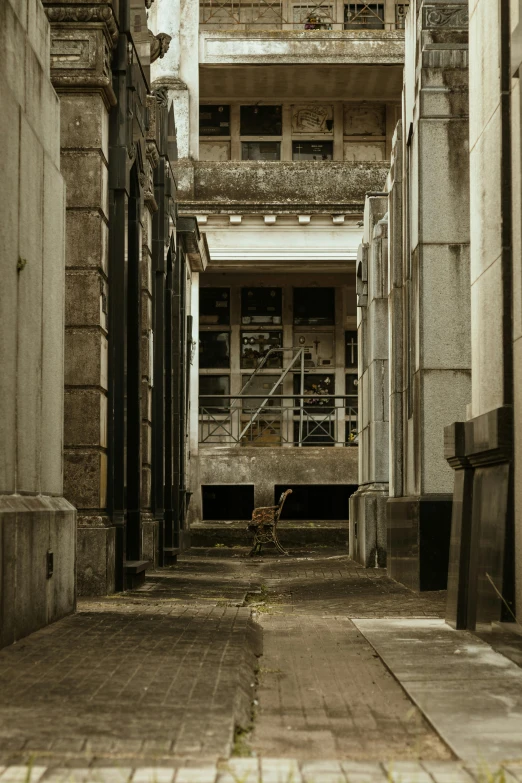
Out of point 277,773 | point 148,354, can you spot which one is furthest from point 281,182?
point 277,773

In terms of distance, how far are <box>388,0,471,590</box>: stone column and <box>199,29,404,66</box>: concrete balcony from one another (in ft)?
68.6

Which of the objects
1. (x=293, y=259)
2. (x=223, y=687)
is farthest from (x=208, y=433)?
(x=223, y=687)

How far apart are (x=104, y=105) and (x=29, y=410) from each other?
5.13m

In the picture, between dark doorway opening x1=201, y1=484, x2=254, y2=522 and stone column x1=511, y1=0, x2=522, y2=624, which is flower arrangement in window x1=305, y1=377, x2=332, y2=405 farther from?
stone column x1=511, y1=0, x2=522, y2=624

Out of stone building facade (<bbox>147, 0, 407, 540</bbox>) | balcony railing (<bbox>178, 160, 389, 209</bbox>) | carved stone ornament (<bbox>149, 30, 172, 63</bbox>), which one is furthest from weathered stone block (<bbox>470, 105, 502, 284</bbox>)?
Answer: balcony railing (<bbox>178, 160, 389, 209</bbox>)

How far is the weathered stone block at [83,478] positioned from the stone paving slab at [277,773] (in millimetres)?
7989

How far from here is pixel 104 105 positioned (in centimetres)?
1320

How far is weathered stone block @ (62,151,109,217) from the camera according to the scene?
12.8 m

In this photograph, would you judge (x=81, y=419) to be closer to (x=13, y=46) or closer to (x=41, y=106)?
(x=41, y=106)

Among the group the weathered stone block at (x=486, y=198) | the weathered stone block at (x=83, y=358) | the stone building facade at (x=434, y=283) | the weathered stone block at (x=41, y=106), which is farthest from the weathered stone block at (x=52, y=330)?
the stone building facade at (x=434, y=283)

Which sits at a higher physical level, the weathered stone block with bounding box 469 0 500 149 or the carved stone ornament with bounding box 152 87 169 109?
the carved stone ornament with bounding box 152 87 169 109

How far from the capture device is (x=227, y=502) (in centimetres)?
3344

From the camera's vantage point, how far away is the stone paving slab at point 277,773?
165 inches

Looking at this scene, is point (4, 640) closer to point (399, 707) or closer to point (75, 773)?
point (399, 707)
